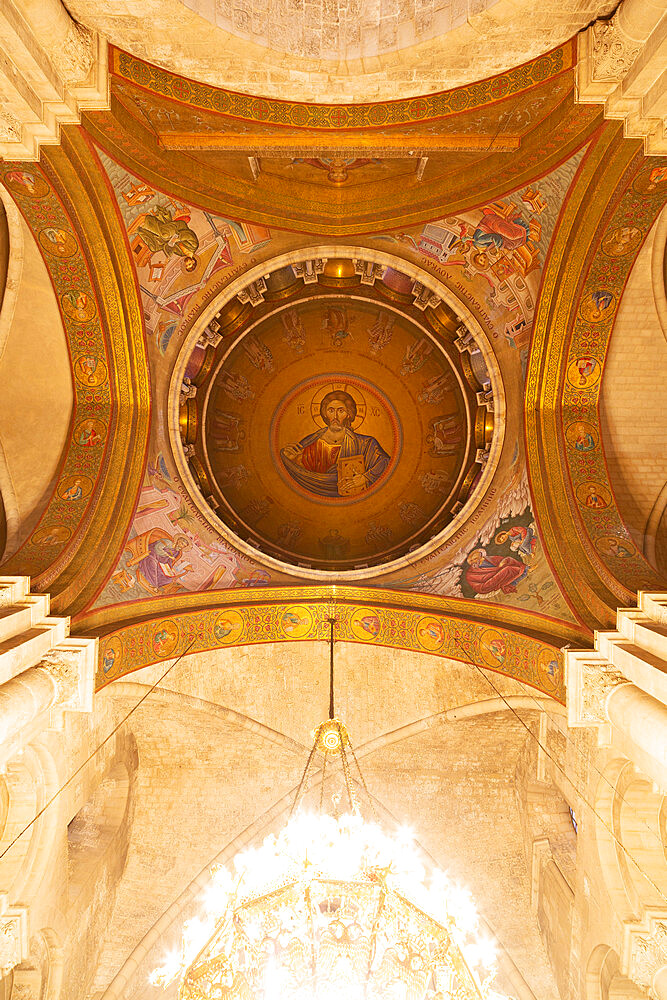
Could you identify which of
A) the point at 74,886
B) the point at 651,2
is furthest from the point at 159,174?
the point at 74,886

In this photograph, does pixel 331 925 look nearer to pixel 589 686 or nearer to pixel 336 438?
pixel 589 686

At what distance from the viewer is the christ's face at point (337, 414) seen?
34.9 feet

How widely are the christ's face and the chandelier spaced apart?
6488 millimetres

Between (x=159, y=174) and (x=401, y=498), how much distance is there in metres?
5.81

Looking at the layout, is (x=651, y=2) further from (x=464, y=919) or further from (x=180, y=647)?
(x=180, y=647)

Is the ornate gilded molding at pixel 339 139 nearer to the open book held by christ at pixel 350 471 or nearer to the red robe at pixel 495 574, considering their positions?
the open book held by christ at pixel 350 471

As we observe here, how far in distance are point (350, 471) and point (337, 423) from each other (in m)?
0.82

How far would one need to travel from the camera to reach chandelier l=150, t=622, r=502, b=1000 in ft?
16.3

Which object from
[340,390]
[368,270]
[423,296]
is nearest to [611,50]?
[423,296]

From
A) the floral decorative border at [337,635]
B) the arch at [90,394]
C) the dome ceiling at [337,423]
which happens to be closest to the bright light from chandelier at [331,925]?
the floral decorative border at [337,635]

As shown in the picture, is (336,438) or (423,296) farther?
(336,438)

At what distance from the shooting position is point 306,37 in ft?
19.9

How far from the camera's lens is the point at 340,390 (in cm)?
1062

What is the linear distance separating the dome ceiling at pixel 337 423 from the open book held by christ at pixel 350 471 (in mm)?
17
